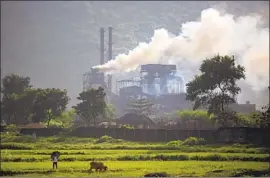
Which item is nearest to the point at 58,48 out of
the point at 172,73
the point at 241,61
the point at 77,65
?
the point at 77,65

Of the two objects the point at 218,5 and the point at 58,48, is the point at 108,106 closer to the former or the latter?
the point at 58,48

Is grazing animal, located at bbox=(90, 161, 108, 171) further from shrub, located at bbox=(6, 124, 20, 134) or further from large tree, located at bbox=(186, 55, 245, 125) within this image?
large tree, located at bbox=(186, 55, 245, 125)

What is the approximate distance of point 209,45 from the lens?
20.7 ft

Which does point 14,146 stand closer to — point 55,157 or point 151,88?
point 55,157

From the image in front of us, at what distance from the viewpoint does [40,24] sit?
6.55 m

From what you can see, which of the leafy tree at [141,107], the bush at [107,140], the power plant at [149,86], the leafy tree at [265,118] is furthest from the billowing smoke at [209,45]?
the bush at [107,140]

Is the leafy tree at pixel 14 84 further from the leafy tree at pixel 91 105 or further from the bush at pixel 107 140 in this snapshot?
the bush at pixel 107 140

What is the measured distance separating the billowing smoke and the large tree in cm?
14

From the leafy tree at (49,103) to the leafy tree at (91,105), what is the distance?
24 cm

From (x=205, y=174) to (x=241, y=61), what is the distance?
1.75 meters

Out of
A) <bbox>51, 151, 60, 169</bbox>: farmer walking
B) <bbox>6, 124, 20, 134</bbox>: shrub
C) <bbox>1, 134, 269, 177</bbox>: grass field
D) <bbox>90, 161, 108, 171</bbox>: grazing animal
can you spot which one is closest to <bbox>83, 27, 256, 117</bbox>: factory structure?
<bbox>1, 134, 269, 177</bbox>: grass field

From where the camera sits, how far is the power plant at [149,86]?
6.27 metres

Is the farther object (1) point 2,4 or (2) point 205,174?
(1) point 2,4

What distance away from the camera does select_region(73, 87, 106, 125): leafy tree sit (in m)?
6.30
